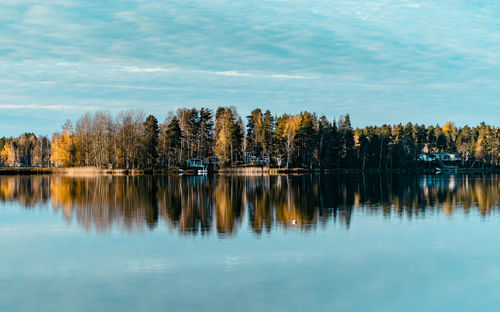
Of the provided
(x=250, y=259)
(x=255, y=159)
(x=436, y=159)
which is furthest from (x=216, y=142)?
(x=250, y=259)

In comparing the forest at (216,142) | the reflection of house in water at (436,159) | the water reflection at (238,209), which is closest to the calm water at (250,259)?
the water reflection at (238,209)

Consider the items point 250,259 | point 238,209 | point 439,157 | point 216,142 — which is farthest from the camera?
point 439,157

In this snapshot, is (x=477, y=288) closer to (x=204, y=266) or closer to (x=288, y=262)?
(x=288, y=262)

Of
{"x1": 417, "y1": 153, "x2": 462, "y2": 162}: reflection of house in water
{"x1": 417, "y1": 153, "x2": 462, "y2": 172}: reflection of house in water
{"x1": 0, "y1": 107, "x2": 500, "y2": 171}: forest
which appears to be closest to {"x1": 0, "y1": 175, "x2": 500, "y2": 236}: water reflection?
{"x1": 0, "y1": 107, "x2": 500, "y2": 171}: forest

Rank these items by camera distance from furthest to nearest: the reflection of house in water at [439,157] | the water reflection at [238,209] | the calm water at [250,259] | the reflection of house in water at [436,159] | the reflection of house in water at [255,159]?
the reflection of house in water at [439,157]
the reflection of house in water at [436,159]
the reflection of house in water at [255,159]
the water reflection at [238,209]
the calm water at [250,259]

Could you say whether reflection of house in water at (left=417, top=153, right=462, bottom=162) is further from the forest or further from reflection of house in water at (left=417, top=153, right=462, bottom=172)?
the forest

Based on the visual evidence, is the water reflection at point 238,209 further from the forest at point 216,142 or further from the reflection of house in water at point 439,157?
the reflection of house in water at point 439,157

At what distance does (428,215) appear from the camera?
131 ft

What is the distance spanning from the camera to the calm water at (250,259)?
55.7 feet

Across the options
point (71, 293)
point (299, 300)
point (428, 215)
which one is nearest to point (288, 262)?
point (299, 300)

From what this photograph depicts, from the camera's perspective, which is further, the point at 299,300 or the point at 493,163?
the point at 493,163

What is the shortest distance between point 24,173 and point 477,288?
464 ft

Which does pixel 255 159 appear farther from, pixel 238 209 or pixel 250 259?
pixel 250 259

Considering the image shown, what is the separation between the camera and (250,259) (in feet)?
74.6
